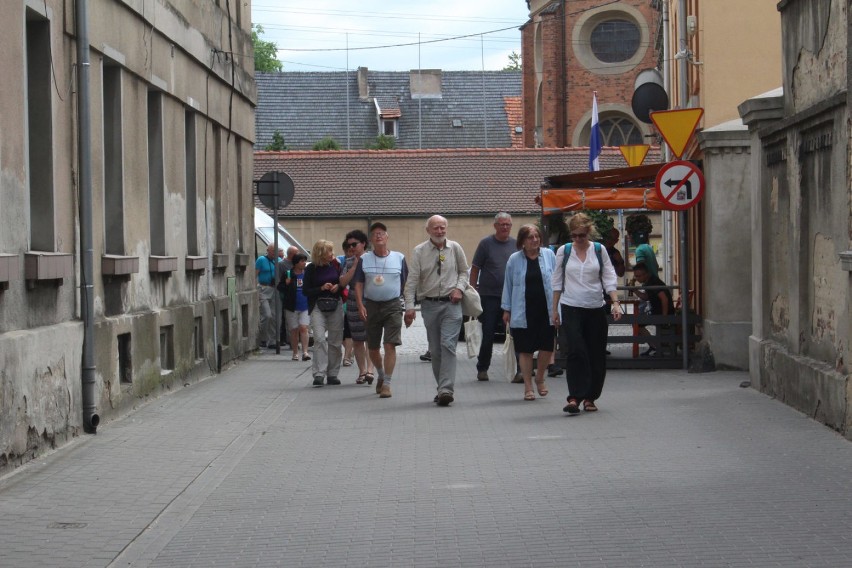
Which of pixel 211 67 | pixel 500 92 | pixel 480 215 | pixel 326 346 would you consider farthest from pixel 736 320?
pixel 500 92

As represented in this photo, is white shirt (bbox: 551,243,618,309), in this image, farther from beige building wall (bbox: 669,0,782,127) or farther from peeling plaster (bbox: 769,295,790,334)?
beige building wall (bbox: 669,0,782,127)

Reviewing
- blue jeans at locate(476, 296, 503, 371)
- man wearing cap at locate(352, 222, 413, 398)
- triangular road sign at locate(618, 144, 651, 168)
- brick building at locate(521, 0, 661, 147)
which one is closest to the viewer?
man wearing cap at locate(352, 222, 413, 398)

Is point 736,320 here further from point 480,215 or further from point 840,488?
point 480,215

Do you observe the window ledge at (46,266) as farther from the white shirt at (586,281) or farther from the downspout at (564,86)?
the downspout at (564,86)

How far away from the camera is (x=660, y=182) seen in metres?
17.7

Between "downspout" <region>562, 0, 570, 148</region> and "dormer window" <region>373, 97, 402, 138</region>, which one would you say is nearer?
"downspout" <region>562, 0, 570, 148</region>

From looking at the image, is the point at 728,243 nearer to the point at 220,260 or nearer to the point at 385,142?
the point at 220,260

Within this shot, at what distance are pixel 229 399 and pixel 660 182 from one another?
19.7 ft

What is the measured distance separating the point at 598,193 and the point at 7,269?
9949 mm

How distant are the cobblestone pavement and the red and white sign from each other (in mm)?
3878

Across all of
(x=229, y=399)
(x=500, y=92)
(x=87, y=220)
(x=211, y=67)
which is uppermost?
(x=500, y=92)

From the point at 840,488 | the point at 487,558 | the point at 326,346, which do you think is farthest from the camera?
the point at 326,346

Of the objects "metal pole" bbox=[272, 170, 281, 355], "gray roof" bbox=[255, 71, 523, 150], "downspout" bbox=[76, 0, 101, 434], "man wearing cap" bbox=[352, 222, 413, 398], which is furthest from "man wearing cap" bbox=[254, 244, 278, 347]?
"gray roof" bbox=[255, 71, 523, 150]

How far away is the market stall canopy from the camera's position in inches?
729
